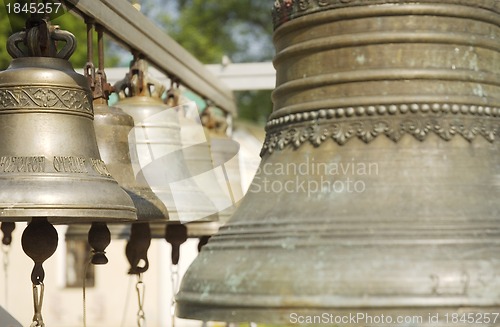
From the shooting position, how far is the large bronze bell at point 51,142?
2.99 m

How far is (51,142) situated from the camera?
315 cm

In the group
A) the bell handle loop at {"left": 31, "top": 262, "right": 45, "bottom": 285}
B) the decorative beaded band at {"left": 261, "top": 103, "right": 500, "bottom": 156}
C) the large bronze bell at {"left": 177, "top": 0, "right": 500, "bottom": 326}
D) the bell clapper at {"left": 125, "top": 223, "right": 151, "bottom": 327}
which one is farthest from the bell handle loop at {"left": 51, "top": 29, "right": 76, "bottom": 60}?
the bell clapper at {"left": 125, "top": 223, "right": 151, "bottom": 327}

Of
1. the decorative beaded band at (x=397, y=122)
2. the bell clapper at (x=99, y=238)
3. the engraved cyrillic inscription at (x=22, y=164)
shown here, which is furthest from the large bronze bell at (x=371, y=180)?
the bell clapper at (x=99, y=238)

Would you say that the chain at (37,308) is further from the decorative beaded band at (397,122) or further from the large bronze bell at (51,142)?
the decorative beaded band at (397,122)

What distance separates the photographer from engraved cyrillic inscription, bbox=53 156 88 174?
3090mm

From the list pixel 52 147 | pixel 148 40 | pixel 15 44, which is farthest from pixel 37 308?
pixel 148 40

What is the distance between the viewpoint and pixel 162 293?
1675 cm

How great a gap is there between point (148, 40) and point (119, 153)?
1.08m

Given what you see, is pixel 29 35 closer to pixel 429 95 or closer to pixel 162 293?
pixel 429 95

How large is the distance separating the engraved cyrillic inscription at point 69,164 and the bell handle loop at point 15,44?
0.42 metres

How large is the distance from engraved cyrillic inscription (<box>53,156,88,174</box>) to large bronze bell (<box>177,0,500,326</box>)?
2.78 feet

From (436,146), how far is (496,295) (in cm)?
39

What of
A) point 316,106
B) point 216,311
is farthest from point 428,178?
point 216,311

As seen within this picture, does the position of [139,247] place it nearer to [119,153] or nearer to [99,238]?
[119,153]
